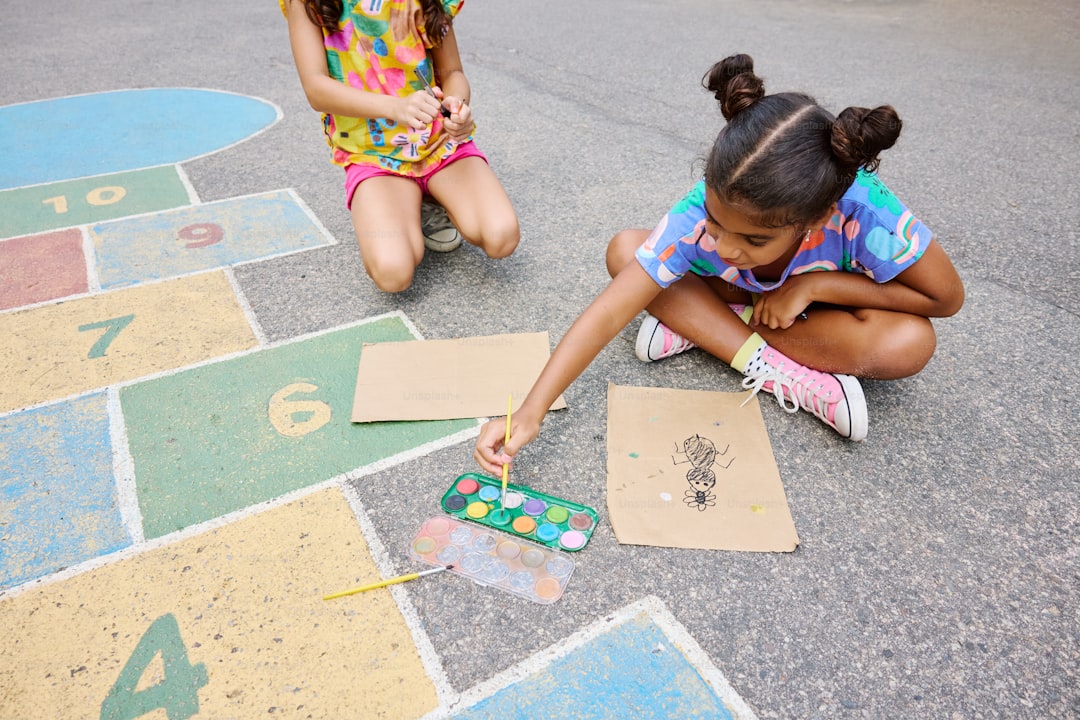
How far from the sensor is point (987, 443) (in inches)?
57.9

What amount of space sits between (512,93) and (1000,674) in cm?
340

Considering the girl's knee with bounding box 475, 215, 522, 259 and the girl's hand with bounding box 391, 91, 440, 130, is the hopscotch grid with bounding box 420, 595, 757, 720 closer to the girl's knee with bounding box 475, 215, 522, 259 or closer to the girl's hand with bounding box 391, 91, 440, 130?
the girl's knee with bounding box 475, 215, 522, 259

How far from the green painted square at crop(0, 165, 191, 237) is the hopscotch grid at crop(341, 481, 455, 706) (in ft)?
5.64

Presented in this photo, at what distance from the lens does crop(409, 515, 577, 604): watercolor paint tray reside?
3.83 ft

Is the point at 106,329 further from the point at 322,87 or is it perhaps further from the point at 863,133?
the point at 863,133

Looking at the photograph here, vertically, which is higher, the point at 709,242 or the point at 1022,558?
the point at 709,242

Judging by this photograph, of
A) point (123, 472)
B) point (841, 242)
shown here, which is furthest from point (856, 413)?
point (123, 472)

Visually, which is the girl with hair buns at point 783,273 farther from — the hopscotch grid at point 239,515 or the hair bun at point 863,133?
the hopscotch grid at point 239,515

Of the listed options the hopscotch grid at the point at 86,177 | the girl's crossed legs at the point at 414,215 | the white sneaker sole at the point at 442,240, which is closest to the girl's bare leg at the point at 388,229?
the girl's crossed legs at the point at 414,215

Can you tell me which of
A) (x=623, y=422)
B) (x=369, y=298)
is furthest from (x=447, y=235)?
(x=623, y=422)

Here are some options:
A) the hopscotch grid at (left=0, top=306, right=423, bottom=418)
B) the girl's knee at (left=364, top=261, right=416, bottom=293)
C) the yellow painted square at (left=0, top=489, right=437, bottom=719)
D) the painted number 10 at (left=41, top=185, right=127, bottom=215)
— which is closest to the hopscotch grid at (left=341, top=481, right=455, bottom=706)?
the yellow painted square at (left=0, top=489, right=437, bottom=719)

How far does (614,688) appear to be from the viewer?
40.4 inches

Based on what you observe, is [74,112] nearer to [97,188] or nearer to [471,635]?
[97,188]

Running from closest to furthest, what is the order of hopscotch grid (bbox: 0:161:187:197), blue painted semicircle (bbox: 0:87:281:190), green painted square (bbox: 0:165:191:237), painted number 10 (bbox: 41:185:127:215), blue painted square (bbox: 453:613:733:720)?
blue painted square (bbox: 453:613:733:720) < green painted square (bbox: 0:165:191:237) < painted number 10 (bbox: 41:185:127:215) < hopscotch grid (bbox: 0:161:187:197) < blue painted semicircle (bbox: 0:87:281:190)
